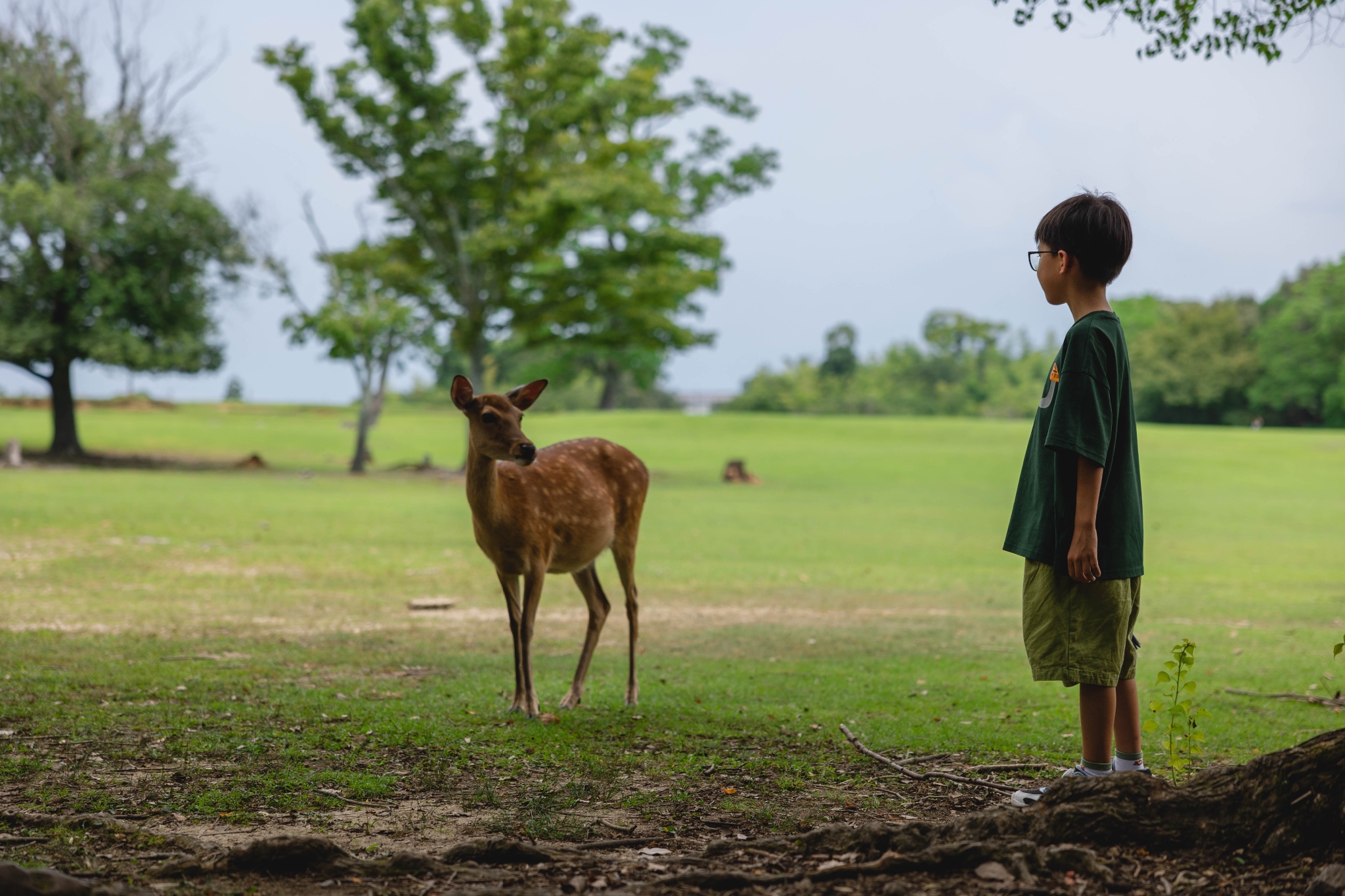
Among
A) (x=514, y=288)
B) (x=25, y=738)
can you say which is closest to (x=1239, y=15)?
(x=25, y=738)

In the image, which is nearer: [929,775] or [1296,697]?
[929,775]

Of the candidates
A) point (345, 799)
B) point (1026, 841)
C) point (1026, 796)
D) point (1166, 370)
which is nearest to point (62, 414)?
point (345, 799)

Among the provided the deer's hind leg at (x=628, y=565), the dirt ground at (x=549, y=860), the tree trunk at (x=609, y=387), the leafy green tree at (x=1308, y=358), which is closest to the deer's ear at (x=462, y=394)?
the deer's hind leg at (x=628, y=565)

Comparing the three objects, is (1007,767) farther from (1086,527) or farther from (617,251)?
(617,251)

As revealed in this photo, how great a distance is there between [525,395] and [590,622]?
1563mm

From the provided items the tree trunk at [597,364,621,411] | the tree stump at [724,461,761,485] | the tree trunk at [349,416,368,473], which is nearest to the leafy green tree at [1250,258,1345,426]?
the tree trunk at [597,364,621,411]

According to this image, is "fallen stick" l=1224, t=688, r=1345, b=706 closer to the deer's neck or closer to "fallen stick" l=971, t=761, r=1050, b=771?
"fallen stick" l=971, t=761, r=1050, b=771

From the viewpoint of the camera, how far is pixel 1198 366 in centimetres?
6675

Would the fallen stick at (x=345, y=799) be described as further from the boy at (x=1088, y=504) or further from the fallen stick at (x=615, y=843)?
the boy at (x=1088, y=504)

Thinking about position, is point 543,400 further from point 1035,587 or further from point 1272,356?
point 1035,587

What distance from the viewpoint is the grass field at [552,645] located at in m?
4.98

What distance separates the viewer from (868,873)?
3.07 meters

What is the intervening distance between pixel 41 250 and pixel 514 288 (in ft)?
43.2

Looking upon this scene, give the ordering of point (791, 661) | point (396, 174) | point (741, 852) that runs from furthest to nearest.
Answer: point (396, 174), point (791, 661), point (741, 852)
